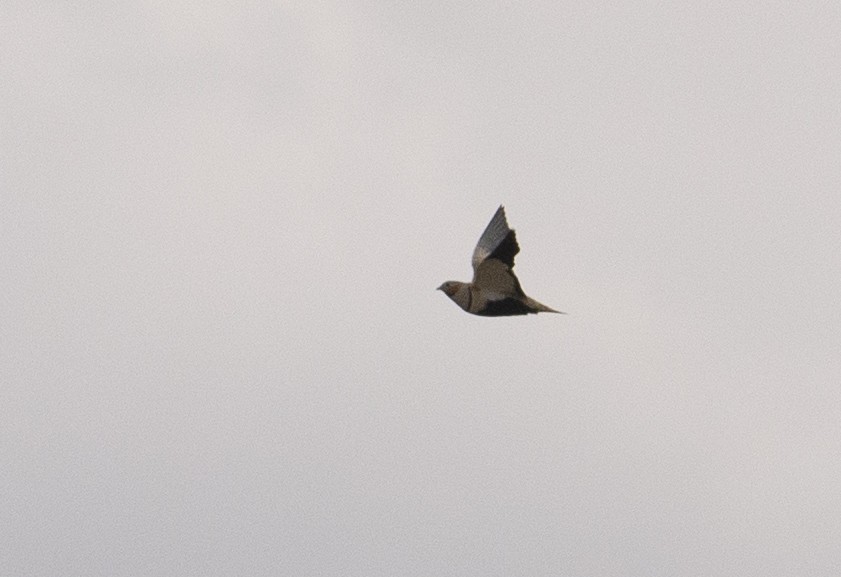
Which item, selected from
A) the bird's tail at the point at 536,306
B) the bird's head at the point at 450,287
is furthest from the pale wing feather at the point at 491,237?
the bird's tail at the point at 536,306

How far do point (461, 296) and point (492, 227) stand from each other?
90.5 inches

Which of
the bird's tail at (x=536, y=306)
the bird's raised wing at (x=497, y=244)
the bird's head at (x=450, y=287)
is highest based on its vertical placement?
the bird's raised wing at (x=497, y=244)

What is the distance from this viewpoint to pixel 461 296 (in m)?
72.1

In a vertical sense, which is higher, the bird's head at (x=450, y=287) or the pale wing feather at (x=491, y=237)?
the pale wing feather at (x=491, y=237)

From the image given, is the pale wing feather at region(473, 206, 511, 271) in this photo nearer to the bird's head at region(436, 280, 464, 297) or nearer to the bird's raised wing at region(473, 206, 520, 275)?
the bird's raised wing at region(473, 206, 520, 275)

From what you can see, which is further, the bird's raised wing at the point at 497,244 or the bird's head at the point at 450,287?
the bird's head at the point at 450,287

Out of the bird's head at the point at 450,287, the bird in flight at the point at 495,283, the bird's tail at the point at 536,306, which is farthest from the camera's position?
the bird's head at the point at 450,287

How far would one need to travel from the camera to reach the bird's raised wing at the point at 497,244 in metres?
70.9

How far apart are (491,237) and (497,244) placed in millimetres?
413

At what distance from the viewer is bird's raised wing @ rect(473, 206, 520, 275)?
2793 inches

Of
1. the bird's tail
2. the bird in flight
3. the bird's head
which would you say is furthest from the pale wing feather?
the bird's tail

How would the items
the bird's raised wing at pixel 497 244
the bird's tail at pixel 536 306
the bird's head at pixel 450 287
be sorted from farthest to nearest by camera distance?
the bird's head at pixel 450 287 → the bird's tail at pixel 536 306 → the bird's raised wing at pixel 497 244

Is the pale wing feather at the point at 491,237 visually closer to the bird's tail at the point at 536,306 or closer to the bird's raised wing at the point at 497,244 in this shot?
the bird's raised wing at the point at 497,244

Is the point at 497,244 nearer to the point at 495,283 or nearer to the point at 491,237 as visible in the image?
the point at 491,237
